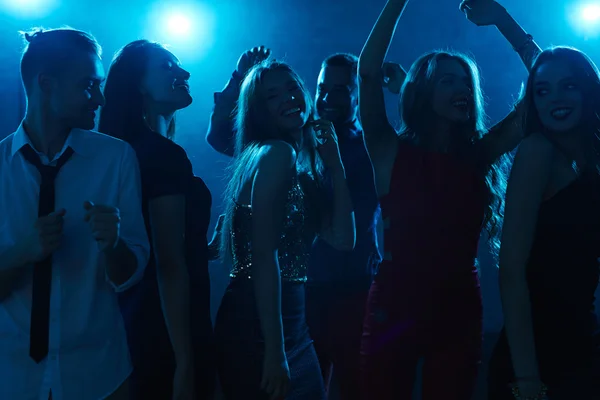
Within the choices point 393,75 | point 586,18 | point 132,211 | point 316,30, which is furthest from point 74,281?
point 586,18

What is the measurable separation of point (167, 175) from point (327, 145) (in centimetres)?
51

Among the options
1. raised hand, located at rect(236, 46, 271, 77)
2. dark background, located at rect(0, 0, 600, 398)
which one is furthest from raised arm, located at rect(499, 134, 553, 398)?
dark background, located at rect(0, 0, 600, 398)

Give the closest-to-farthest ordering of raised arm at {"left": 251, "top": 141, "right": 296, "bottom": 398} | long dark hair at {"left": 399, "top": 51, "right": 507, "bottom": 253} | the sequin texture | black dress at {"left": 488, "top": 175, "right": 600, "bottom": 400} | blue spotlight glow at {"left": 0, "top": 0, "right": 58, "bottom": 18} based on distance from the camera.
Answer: black dress at {"left": 488, "top": 175, "right": 600, "bottom": 400} → raised arm at {"left": 251, "top": 141, "right": 296, "bottom": 398} → the sequin texture → long dark hair at {"left": 399, "top": 51, "right": 507, "bottom": 253} → blue spotlight glow at {"left": 0, "top": 0, "right": 58, "bottom": 18}

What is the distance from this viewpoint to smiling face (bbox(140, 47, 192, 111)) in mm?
1596

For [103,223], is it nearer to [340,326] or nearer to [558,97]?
[340,326]

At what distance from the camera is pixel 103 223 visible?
0.98 meters

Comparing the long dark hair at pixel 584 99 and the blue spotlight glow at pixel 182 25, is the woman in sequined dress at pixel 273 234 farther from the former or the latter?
the blue spotlight glow at pixel 182 25

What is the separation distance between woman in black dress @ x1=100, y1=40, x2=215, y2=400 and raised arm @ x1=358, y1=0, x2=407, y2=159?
19.1 inches

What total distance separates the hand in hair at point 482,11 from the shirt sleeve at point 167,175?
0.94 metres

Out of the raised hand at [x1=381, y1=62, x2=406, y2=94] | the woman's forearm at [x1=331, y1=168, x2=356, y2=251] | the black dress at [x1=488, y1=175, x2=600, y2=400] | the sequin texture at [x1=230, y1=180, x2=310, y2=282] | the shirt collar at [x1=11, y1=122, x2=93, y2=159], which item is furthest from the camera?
the raised hand at [x1=381, y1=62, x2=406, y2=94]

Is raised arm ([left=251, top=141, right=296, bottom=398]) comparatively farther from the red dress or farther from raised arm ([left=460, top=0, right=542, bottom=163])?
raised arm ([left=460, top=0, right=542, bottom=163])

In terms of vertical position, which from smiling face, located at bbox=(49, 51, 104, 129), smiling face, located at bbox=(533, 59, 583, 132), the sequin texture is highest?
smiling face, located at bbox=(533, 59, 583, 132)

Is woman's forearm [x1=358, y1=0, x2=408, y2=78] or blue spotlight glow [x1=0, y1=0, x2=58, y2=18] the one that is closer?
woman's forearm [x1=358, y1=0, x2=408, y2=78]

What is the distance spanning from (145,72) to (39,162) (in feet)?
1.85
